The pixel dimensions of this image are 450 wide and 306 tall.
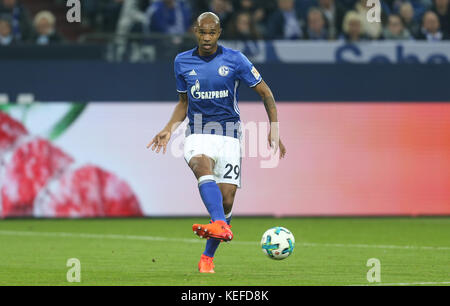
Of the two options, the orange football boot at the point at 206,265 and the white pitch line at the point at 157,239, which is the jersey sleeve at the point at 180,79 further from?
the white pitch line at the point at 157,239

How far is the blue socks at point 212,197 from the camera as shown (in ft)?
30.9

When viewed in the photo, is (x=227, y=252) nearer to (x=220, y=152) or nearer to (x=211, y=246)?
(x=211, y=246)

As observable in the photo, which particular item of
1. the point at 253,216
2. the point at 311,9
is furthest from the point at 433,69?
the point at 253,216

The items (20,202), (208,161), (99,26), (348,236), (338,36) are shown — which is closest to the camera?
(208,161)

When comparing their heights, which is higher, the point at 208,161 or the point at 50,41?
the point at 50,41

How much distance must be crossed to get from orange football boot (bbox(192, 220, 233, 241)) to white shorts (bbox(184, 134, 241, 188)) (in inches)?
28.8

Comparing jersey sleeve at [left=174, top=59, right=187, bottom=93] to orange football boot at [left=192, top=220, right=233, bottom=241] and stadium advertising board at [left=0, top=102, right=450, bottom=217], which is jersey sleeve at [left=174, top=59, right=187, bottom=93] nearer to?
orange football boot at [left=192, top=220, right=233, bottom=241]

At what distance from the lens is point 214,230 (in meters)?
9.15

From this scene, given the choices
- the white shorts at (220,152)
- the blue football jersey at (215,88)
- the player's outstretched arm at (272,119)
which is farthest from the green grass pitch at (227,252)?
the blue football jersey at (215,88)

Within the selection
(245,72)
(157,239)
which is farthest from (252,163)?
(245,72)

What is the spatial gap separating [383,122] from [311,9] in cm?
223

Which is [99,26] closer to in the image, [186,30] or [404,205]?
[186,30]

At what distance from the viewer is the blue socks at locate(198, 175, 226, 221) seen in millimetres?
9414

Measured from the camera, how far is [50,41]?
17.8 m
